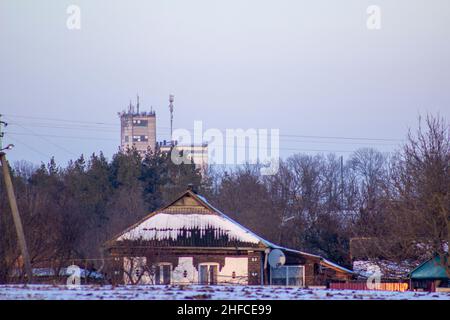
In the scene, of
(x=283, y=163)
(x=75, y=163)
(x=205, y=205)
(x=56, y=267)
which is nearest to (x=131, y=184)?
(x=75, y=163)

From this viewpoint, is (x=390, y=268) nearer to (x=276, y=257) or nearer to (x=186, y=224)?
(x=276, y=257)

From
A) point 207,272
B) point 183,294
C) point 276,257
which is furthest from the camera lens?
point 276,257

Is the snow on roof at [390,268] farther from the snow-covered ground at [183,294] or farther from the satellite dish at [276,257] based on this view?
the snow-covered ground at [183,294]

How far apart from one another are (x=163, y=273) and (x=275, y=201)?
25.3m

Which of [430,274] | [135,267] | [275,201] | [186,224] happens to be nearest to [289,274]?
[186,224]

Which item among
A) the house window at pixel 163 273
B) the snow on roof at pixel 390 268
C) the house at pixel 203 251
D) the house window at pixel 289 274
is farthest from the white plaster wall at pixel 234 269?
the snow on roof at pixel 390 268

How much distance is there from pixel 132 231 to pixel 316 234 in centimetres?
1761

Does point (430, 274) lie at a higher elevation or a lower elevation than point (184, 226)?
lower

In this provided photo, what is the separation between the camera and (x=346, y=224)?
5006cm

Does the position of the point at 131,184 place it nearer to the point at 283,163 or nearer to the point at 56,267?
the point at 283,163

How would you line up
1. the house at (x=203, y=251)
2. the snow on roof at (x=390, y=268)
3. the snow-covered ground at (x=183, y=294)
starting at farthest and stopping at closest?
the house at (x=203, y=251) < the snow on roof at (x=390, y=268) < the snow-covered ground at (x=183, y=294)

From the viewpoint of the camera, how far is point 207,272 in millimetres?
35094

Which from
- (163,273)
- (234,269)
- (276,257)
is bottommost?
(163,273)

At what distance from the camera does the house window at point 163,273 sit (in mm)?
33594
